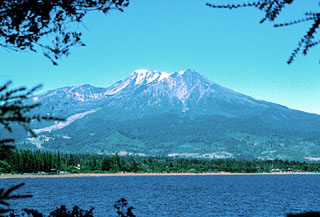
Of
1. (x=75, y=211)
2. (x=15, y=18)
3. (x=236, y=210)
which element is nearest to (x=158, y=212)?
(x=236, y=210)

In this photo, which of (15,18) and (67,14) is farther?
(67,14)

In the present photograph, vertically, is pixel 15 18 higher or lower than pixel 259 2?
higher

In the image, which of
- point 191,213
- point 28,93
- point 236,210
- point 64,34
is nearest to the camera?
point 28,93

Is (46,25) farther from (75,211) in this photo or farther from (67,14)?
(75,211)

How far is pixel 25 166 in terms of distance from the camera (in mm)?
191125

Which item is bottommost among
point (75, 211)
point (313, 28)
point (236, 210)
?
point (236, 210)

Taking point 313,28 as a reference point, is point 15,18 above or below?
above

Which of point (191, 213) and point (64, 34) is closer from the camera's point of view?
point (64, 34)

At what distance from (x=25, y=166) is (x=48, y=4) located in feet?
629

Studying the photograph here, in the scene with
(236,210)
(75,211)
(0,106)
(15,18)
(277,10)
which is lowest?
(236,210)

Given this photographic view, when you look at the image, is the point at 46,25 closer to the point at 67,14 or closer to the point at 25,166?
the point at 67,14

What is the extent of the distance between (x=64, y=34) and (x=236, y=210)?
7730 cm

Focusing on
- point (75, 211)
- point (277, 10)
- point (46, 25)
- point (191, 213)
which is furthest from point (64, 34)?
point (191, 213)

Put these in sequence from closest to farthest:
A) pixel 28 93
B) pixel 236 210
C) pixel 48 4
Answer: pixel 28 93, pixel 48 4, pixel 236 210
